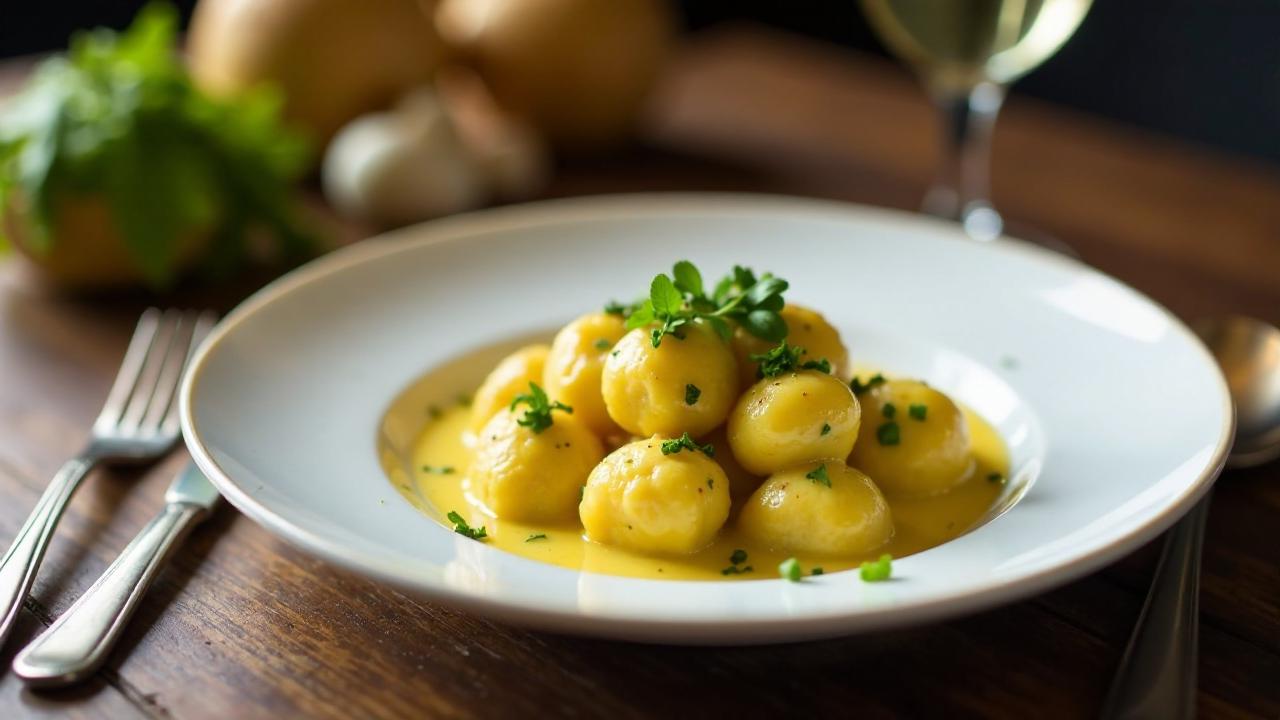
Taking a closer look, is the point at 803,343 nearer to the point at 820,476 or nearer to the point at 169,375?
the point at 820,476

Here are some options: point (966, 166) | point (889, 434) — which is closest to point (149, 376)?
point (889, 434)

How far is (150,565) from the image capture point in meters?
1.19

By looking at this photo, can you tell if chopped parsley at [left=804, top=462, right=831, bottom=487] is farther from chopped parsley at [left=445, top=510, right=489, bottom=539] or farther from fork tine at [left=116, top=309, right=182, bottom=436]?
fork tine at [left=116, top=309, right=182, bottom=436]

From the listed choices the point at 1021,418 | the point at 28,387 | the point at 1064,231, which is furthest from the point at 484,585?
the point at 1064,231

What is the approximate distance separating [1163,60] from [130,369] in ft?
12.5

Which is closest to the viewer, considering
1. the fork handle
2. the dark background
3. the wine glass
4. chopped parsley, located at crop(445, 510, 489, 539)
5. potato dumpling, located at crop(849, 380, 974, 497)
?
the fork handle

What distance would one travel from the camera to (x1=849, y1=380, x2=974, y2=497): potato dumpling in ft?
4.34

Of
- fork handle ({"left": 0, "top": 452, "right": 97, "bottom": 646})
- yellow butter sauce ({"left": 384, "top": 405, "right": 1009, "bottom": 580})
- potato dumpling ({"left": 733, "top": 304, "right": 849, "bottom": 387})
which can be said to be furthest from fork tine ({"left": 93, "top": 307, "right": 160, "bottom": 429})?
potato dumpling ({"left": 733, "top": 304, "right": 849, "bottom": 387})

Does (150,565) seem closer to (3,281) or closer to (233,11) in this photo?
(3,281)

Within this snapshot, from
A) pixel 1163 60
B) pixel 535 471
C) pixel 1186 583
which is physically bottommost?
pixel 1163 60

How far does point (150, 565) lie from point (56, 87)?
119 cm

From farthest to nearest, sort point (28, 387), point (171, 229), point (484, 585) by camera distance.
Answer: point (171, 229)
point (28, 387)
point (484, 585)

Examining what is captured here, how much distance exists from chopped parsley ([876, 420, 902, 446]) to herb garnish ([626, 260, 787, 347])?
0.53ft

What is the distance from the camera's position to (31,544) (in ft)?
3.93
